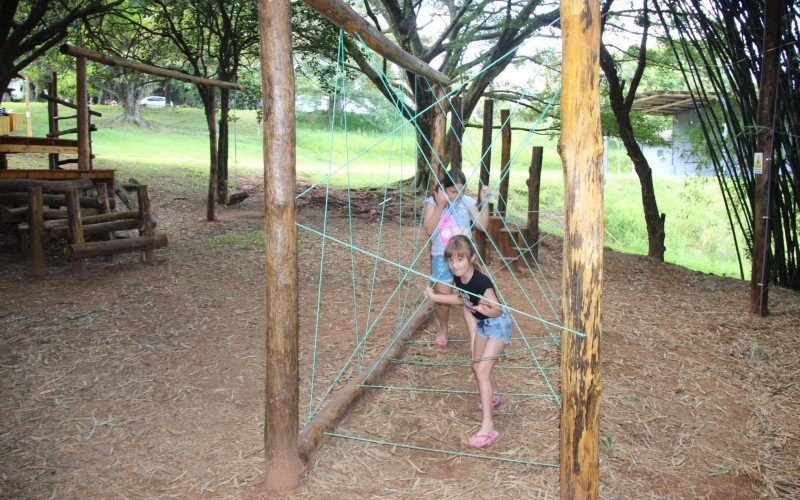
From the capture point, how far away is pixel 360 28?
10.2 ft

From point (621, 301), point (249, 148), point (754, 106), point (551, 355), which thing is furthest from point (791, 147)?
point (249, 148)

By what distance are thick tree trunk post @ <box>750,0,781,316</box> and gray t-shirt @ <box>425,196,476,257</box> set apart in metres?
2.62

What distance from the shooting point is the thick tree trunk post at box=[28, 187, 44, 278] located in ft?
17.7

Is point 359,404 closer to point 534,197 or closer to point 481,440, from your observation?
point 481,440

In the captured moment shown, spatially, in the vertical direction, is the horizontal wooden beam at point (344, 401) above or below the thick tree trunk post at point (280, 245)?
below

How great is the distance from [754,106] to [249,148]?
49.4 ft

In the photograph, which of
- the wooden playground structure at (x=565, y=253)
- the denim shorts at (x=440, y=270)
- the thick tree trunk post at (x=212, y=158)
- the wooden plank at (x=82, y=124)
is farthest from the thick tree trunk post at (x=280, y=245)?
the thick tree trunk post at (x=212, y=158)

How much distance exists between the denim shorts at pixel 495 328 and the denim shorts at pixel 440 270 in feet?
2.88

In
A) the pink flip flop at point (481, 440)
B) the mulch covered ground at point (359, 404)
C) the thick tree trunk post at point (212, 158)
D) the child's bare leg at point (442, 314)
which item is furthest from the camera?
the thick tree trunk post at point (212, 158)

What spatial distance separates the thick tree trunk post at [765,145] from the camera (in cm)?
492

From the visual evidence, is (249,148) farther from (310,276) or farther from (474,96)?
(310,276)

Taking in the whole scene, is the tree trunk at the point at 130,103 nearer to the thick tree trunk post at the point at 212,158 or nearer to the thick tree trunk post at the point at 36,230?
the thick tree trunk post at the point at 212,158

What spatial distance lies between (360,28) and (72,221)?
3.72 meters

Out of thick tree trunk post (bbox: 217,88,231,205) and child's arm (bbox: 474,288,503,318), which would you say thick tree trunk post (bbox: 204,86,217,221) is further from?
child's arm (bbox: 474,288,503,318)
